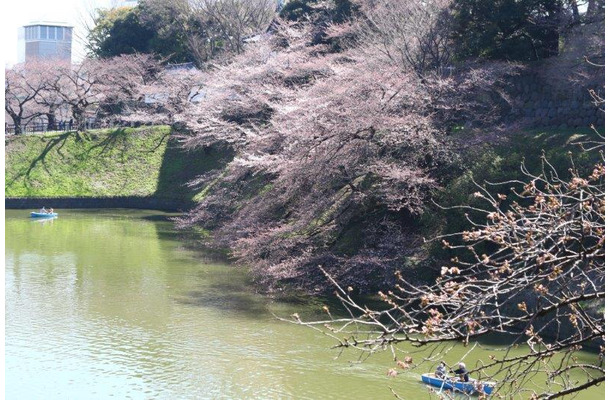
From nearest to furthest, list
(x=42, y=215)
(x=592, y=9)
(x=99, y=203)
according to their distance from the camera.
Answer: (x=592, y=9)
(x=42, y=215)
(x=99, y=203)

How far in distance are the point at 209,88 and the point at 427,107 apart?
13.4 m

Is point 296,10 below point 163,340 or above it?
above

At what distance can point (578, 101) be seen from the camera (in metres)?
16.9

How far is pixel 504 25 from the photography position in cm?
1728

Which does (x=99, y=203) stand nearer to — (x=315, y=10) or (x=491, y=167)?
(x=315, y=10)

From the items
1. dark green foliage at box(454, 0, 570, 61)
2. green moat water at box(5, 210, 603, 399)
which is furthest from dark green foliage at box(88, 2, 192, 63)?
dark green foliage at box(454, 0, 570, 61)

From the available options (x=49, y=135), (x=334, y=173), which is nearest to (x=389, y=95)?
(x=334, y=173)

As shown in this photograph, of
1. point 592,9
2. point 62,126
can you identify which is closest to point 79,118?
point 62,126

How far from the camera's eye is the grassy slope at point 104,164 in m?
28.8

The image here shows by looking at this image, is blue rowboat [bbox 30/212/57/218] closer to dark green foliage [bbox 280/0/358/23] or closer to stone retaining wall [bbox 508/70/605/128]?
dark green foliage [bbox 280/0/358/23]

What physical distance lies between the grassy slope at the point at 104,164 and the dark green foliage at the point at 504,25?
12.8m

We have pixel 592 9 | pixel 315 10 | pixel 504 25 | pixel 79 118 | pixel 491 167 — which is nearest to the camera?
pixel 491 167

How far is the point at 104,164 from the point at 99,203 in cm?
240

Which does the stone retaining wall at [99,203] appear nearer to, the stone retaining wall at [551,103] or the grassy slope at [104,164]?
the grassy slope at [104,164]
